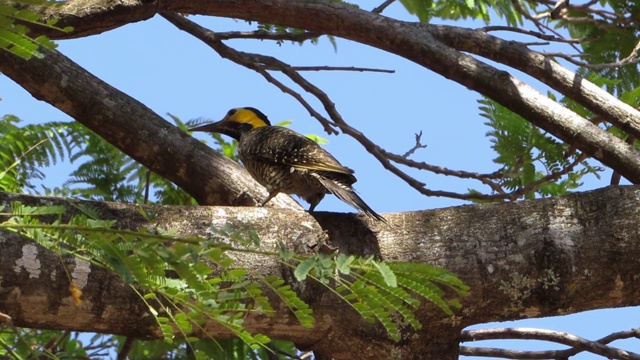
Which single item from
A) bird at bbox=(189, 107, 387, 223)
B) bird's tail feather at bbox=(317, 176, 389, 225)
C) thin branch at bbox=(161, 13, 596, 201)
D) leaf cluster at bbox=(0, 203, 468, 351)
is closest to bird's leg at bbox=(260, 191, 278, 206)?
bird at bbox=(189, 107, 387, 223)

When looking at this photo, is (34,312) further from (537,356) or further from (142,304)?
(537,356)

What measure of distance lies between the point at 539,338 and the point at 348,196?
1.07 m

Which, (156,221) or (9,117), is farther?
(9,117)

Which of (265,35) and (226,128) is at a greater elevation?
(265,35)

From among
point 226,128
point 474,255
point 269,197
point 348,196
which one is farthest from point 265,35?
point 474,255

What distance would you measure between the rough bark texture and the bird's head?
109 inches

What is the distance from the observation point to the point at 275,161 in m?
5.25

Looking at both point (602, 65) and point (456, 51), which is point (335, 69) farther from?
point (602, 65)

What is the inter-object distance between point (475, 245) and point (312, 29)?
66.7 inches

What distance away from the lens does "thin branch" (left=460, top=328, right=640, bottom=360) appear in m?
4.33

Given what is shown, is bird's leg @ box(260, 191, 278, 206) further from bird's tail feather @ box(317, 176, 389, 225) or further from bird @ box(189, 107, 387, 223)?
bird's tail feather @ box(317, 176, 389, 225)

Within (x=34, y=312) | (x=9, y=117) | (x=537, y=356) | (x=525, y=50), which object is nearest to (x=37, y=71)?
(x=9, y=117)

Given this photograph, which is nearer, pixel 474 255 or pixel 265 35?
pixel 474 255

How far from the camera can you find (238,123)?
Answer: 21.6 feet
